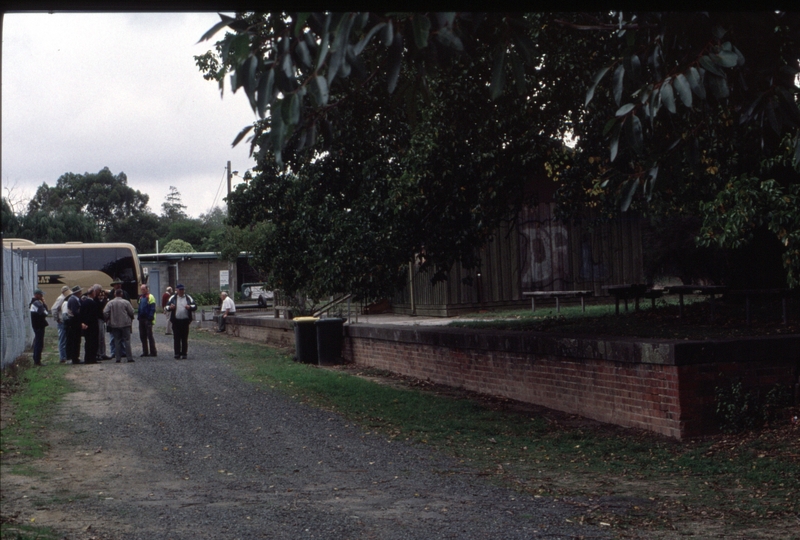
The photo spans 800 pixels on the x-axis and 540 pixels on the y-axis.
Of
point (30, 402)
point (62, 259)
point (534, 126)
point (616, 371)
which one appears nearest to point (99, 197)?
point (62, 259)

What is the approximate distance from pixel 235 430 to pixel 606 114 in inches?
236

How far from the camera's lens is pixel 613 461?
313 inches

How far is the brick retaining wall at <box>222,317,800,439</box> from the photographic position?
335 inches

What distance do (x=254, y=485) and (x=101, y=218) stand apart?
2132 inches

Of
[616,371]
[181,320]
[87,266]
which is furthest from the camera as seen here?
[87,266]

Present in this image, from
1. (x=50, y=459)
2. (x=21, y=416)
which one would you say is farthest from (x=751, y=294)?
(x=21, y=416)

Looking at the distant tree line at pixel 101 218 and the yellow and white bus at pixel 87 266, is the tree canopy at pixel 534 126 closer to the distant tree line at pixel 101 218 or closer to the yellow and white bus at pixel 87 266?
the distant tree line at pixel 101 218

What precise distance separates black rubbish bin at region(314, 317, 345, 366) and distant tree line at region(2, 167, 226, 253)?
7.03 m

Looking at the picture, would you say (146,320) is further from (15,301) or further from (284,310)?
(284,310)

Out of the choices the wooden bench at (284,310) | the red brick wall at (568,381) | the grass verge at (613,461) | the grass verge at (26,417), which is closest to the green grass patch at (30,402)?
the grass verge at (26,417)

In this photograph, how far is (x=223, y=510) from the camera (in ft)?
20.3

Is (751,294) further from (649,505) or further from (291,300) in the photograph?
(291,300)

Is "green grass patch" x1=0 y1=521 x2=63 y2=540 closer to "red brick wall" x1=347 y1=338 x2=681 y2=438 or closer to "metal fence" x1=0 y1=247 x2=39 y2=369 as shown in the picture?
"red brick wall" x1=347 y1=338 x2=681 y2=438

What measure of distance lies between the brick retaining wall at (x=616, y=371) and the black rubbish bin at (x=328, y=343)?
14.1ft
